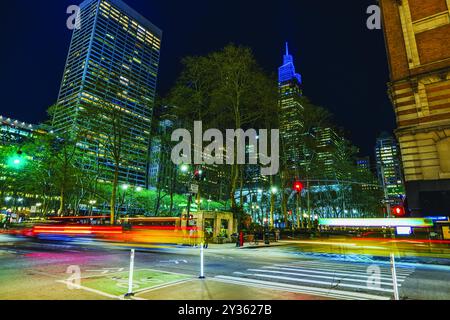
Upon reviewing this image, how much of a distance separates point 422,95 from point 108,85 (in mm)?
34595

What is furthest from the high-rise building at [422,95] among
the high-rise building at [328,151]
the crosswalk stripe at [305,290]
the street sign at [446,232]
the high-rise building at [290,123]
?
the high-rise building at [328,151]

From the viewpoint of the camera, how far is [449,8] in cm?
2198

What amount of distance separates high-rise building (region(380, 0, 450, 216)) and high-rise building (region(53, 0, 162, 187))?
29127mm

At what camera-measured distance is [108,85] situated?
3531cm

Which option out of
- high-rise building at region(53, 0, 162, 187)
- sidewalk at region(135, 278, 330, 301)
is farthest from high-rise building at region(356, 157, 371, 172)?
sidewalk at region(135, 278, 330, 301)

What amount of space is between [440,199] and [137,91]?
36.9 m

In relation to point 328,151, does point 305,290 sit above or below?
below

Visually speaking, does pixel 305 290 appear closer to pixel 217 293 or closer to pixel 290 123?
pixel 217 293

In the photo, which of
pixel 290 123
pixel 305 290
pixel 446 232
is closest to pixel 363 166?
pixel 290 123

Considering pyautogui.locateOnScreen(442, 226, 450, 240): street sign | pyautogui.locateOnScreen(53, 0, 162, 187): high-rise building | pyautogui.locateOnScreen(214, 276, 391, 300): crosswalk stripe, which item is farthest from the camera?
pyautogui.locateOnScreen(53, 0, 162, 187): high-rise building

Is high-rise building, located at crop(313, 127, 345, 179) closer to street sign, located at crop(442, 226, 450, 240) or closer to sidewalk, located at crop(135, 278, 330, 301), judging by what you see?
street sign, located at crop(442, 226, 450, 240)

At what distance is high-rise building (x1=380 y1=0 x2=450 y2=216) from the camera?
20.3 m

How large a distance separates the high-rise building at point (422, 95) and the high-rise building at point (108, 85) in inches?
1147
